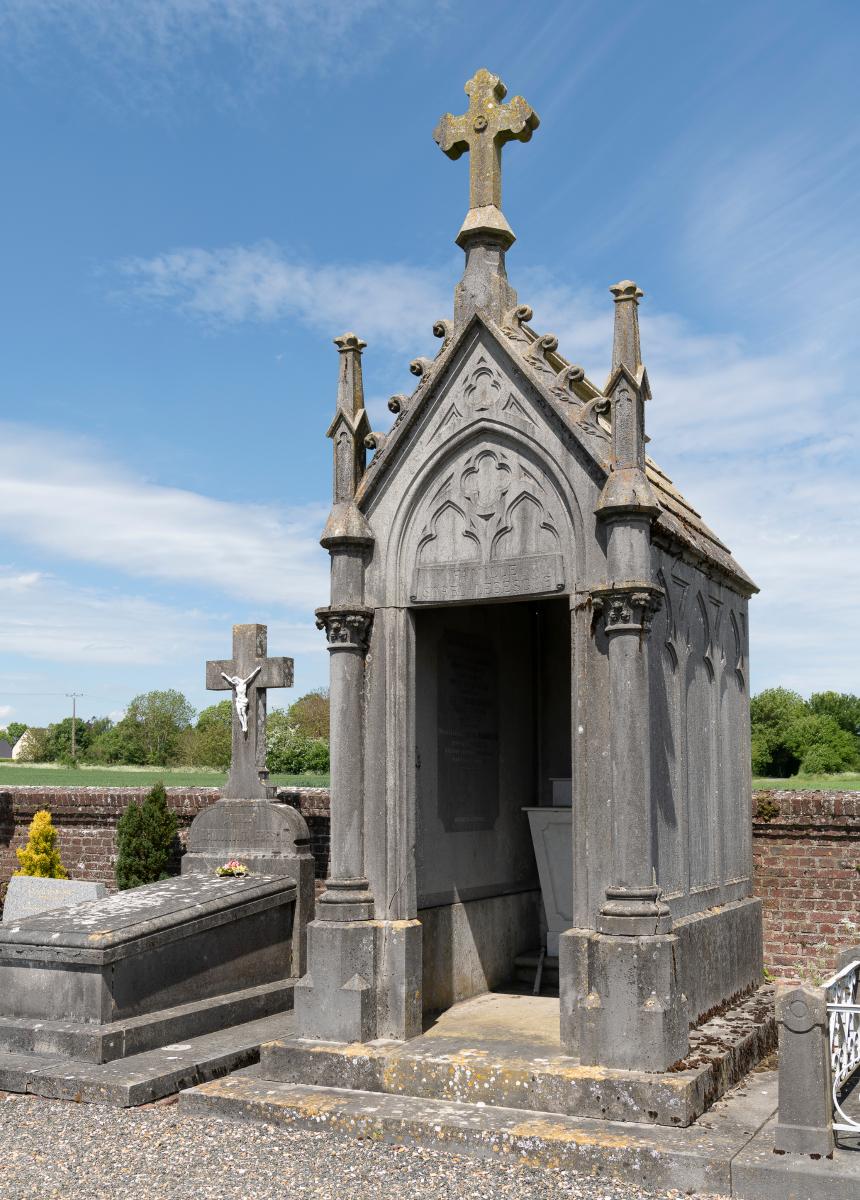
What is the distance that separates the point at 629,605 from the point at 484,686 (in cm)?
231

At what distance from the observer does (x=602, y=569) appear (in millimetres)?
6621

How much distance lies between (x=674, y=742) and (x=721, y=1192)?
2636mm

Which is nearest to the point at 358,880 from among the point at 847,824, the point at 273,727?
the point at 847,824

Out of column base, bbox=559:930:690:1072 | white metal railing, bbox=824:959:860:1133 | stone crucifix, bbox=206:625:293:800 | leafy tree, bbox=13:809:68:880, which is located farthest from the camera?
leafy tree, bbox=13:809:68:880

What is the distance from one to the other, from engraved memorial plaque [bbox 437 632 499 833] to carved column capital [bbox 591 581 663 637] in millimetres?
1756

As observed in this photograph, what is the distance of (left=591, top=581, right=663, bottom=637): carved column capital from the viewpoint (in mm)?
6379

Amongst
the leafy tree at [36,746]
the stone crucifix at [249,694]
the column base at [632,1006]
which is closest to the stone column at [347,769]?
the column base at [632,1006]

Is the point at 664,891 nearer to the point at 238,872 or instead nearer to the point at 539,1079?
the point at 539,1079

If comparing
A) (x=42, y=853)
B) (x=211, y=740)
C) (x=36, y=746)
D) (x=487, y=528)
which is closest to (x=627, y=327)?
(x=487, y=528)

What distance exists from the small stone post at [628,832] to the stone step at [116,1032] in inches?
116

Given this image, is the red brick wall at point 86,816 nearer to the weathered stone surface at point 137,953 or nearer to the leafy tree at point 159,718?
the weathered stone surface at point 137,953

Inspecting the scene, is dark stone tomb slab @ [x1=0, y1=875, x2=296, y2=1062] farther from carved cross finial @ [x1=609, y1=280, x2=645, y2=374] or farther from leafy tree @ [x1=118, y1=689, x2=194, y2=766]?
leafy tree @ [x1=118, y1=689, x2=194, y2=766]

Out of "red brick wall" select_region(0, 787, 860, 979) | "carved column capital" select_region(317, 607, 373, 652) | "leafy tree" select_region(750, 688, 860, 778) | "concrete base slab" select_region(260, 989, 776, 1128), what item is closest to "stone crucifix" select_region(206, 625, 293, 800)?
"carved column capital" select_region(317, 607, 373, 652)

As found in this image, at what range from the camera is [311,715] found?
65500 millimetres
